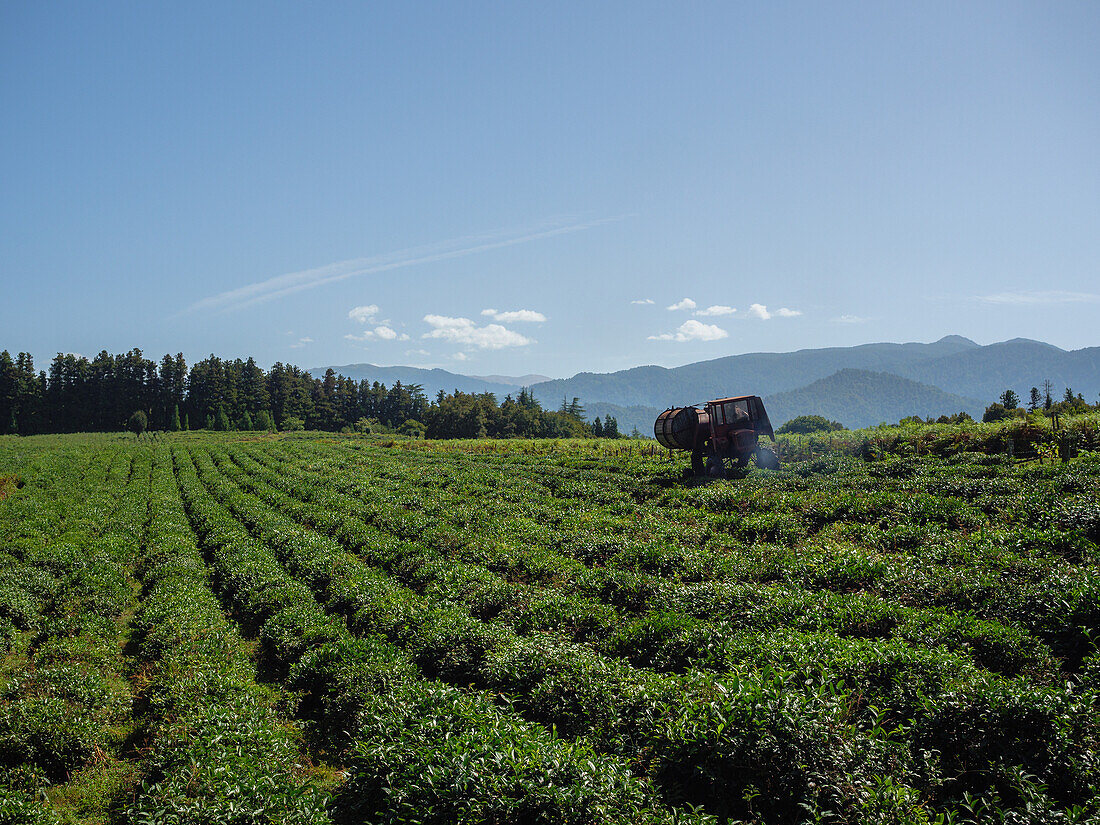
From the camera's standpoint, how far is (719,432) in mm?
24844

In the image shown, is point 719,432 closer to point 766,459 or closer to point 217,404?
point 766,459

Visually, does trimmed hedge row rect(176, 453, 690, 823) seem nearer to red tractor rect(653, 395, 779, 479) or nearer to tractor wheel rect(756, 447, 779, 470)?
red tractor rect(653, 395, 779, 479)

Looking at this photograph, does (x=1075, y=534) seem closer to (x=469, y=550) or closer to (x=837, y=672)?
(x=837, y=672)

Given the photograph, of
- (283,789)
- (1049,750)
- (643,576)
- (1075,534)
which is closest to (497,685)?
(283,789)

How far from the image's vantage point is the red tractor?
24.5 metres

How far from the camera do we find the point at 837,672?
286 inches

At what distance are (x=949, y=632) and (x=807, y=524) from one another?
7766 millimetres

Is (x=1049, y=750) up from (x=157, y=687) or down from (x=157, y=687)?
up

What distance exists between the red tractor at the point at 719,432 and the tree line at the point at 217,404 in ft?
239

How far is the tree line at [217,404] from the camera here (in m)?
98.6

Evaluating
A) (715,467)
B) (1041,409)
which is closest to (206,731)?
(715,467)

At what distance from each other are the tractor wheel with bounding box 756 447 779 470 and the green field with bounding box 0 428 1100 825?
5.27 metres

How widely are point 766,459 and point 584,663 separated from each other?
19.8 meters

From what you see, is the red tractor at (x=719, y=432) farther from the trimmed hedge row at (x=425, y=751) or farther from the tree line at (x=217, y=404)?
the tree line at (x=217, y=404)
